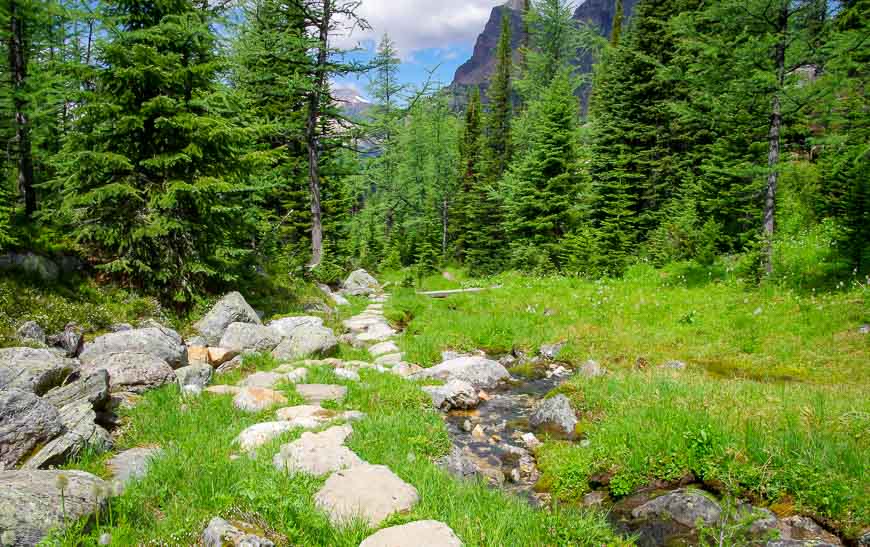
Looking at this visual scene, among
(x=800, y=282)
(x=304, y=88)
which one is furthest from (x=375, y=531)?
(x=304, y=88)

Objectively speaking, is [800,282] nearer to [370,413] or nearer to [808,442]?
[808,442]

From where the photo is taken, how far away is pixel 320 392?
7.76 metres

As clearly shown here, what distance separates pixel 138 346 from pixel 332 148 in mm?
13723

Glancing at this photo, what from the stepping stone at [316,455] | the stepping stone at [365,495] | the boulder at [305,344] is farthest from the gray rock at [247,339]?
the stepping stone at [365,495]

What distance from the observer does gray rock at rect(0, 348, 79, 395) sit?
552 centimetres

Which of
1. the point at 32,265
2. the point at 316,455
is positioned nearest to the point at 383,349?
the point at 316,455

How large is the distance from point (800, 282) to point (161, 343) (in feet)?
52.3

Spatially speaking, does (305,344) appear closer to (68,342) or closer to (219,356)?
(219,356)

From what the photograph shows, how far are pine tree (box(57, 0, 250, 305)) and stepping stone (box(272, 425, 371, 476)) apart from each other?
24.4ft

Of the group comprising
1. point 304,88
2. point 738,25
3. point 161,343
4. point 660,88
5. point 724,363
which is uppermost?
point 660,88

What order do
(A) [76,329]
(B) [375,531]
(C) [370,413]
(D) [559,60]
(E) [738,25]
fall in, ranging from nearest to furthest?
(B) [375,531] → (C) [370,413] → (A) [76,329] → (E) [738,25] → (D) [559,60]

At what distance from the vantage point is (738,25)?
1463 centimetres

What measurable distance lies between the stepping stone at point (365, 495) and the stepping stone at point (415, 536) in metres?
0.26

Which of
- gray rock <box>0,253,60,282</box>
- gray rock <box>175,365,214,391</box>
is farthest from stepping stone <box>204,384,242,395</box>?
gray rock <box>0,253,60,282</box>
